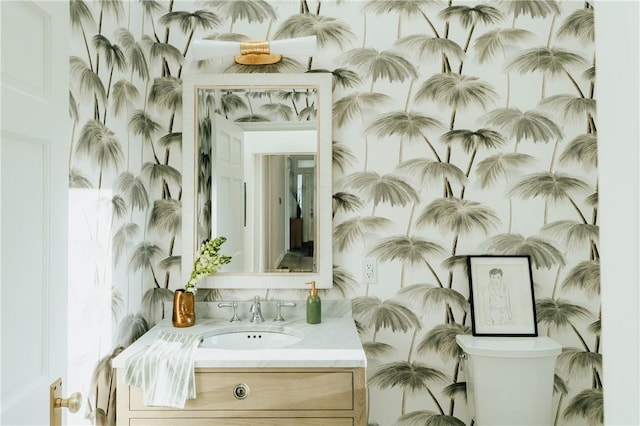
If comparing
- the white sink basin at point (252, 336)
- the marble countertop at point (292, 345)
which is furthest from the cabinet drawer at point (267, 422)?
the white sink basin at point (252, 336)

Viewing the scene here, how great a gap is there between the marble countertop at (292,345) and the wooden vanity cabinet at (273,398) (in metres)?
0.03

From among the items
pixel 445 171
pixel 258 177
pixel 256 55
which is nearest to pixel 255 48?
pixel 256 55

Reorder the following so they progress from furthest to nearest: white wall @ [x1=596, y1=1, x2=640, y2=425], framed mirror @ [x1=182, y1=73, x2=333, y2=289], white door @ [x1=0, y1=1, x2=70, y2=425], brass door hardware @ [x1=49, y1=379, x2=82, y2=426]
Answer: framed mirror @ [x1=182, y1=73, x2=333, y2=289] → brass door hardware @ [x1=49, y1=379, x2=82, y2=426] → white door @ [x1=0, y1=1, x2=70, y2=425] → white wall @ [x1=596, y1=1, x2=640, y2=425]

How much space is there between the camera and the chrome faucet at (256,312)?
78.7 inches

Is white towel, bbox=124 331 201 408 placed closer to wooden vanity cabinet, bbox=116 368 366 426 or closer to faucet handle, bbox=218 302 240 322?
wooden vanity cabinet, bbox=116 368 366 426

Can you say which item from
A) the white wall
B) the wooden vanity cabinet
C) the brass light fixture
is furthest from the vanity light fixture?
the white wall

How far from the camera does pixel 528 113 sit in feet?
6.76

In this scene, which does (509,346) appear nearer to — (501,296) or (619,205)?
(501,296)

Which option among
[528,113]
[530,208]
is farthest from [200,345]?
[528,113]

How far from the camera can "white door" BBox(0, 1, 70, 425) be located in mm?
874

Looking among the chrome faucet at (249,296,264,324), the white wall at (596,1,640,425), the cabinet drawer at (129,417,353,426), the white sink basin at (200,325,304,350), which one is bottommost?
the cabinet drawer at (129,417,353,426)

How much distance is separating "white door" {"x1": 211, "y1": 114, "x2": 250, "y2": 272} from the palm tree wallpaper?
0.98ft

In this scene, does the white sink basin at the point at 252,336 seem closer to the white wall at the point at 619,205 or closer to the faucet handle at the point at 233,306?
the faucet handle at the point at 233,306

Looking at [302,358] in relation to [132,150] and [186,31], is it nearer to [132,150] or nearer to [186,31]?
[132,150]
